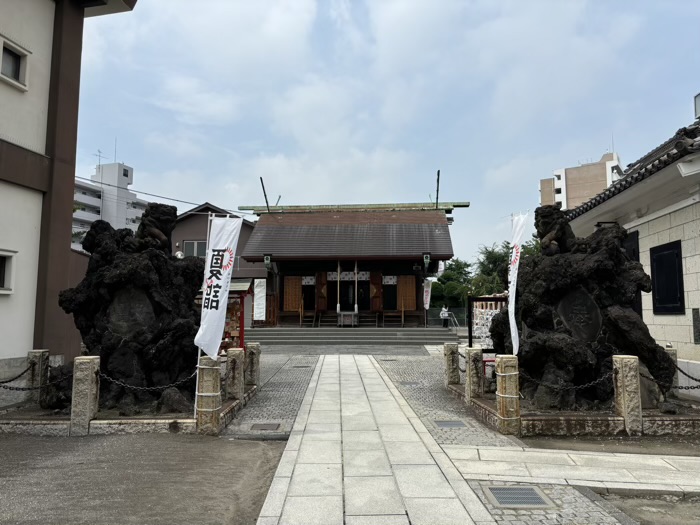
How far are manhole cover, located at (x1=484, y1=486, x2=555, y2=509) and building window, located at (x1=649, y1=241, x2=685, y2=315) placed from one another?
21.8 ft

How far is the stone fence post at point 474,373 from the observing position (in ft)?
27.0

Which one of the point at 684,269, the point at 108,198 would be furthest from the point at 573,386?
the point at 108,198

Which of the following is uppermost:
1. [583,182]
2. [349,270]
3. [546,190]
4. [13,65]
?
[546,190]

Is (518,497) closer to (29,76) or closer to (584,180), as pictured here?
(29,76)

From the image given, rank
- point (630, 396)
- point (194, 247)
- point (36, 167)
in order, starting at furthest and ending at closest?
1. point (194, 247)
2. point (36, 167)
3. point (630, 396)

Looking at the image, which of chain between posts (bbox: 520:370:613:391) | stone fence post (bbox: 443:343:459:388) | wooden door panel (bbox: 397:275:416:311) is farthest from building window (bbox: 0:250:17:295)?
wooden door panel (bbox: 397:275:416:311)

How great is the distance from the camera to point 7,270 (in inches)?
335

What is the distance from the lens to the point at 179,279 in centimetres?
862

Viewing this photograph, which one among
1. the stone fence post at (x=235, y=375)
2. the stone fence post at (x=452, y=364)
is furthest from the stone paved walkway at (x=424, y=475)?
the stone fence post at (x=452, y=364)

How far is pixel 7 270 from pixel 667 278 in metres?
12.9

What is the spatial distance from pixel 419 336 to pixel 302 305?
6.96 m

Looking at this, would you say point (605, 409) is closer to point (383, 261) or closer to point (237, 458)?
point (237, 458)

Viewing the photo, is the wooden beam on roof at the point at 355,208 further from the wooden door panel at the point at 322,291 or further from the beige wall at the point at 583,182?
the beige wall at the point at 583,182

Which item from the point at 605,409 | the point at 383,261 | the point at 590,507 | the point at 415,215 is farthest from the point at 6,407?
the point at 415,215
